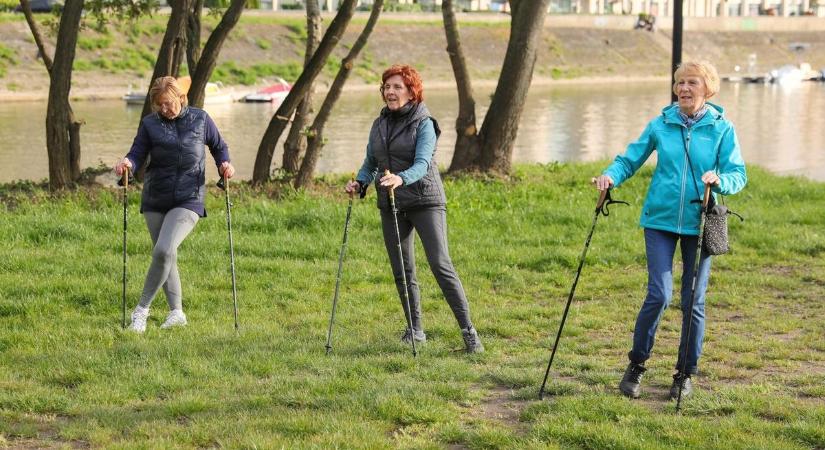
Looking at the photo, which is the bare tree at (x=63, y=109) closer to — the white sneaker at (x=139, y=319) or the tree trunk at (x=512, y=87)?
the tree trunk at (x=512, y=87)

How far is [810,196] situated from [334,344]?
969 centimetres

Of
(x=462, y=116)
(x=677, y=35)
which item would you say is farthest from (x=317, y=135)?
(x=677, y=35)

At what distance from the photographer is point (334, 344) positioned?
8273 mm

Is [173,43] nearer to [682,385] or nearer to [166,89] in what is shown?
[166,89]

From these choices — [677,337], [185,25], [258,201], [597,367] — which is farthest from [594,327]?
[185,25]

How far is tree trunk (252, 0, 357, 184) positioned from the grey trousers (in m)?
7.36

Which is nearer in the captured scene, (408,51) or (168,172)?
(168,172)

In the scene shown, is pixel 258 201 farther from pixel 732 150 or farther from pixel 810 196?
pixel 732 150

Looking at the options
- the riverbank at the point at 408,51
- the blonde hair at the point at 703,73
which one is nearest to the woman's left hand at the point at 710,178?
the blonde hair at the point at 703,73

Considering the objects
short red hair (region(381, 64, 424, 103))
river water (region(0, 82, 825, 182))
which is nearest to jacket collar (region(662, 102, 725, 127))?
short red hair (region(381, 64, 424, 103))

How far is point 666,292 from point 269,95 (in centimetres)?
3776

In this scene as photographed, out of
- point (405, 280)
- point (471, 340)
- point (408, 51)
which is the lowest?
point (408, 51)

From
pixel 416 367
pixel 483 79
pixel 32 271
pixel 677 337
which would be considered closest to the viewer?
pixel 416 367

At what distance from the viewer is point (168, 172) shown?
8.75 meters
